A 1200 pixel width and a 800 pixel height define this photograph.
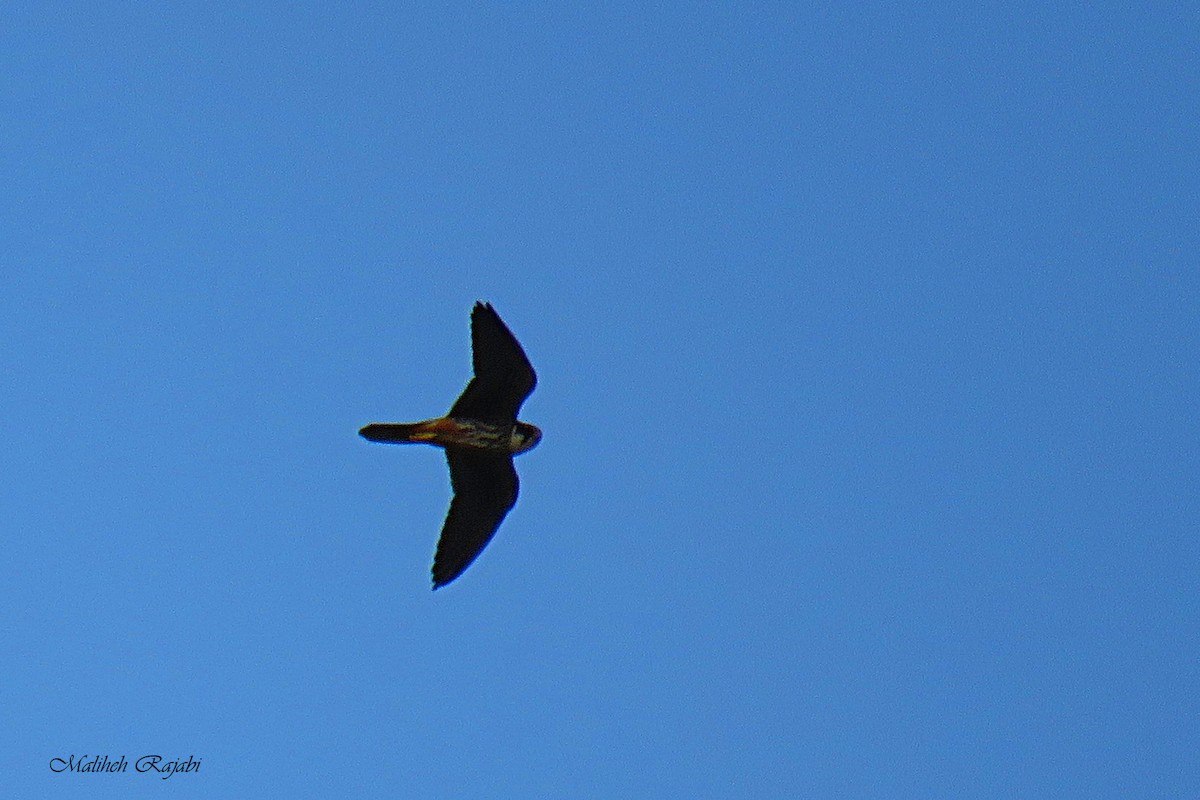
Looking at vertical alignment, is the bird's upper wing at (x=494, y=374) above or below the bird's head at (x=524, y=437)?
above

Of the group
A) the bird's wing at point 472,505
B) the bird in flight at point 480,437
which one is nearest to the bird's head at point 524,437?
the bird in flight at point 480,437

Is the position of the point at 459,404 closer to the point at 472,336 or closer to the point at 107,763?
the point at 472,336

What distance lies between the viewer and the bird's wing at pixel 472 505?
17047 mm

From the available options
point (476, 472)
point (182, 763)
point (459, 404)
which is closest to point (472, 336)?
point (459, 404)

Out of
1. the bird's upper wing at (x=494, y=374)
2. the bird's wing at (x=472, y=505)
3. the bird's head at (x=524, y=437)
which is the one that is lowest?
the bird's wing at (x=472, y=505)

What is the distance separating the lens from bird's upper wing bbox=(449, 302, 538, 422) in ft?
51.4

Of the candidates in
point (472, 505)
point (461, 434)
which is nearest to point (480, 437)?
point (461, 434)

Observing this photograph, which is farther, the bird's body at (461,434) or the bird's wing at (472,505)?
the bird's wing at (472,505)

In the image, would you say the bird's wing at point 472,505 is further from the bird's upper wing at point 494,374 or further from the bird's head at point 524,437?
the bird's upper wing at point 494,374

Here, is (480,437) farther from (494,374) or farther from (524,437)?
(494,374)

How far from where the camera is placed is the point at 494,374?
627 inches

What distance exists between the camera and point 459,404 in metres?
16.2

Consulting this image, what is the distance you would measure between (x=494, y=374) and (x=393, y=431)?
1.32m

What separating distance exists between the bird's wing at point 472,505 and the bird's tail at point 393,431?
3.30 feet
